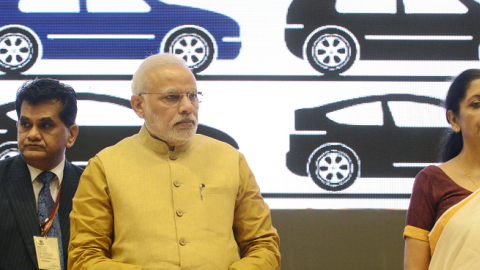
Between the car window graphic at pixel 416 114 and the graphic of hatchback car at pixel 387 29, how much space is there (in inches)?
12.8

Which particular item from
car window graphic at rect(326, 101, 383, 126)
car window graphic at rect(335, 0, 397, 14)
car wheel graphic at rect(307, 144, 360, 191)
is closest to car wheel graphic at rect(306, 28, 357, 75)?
car window graphic at rect(335, 0, 397, 14)

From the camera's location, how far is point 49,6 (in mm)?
3285

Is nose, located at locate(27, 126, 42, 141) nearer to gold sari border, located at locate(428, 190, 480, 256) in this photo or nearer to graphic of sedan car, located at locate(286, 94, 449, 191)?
graphic of sedan car, located at locate(286, 94, 449, 191)

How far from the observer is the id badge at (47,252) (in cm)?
222

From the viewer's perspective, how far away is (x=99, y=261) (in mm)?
1849

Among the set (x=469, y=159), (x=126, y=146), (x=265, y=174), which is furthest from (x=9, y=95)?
(x=469, y=159)

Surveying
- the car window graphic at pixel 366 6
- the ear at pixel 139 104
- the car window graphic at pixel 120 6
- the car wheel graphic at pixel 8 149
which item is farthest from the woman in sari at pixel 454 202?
the car wheel graphic at pixel 8 149

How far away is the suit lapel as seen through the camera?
2.24m

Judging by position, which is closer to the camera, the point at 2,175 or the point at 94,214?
the point at 94,214

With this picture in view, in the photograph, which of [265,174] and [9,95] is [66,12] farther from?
[265,174]

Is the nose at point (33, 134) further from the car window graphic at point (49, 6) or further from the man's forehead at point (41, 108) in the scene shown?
the car window graphic at point (49, 6)

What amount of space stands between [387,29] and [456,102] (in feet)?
3.92

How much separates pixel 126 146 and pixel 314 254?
164cm

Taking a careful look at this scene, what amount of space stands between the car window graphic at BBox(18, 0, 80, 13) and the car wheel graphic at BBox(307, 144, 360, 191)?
6.34ft
